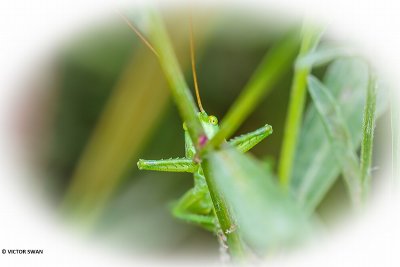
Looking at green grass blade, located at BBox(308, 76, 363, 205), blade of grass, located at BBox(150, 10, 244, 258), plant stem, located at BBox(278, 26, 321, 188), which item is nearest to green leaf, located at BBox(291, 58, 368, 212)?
plant stem, located at BBox(278, 26, 321, 188)

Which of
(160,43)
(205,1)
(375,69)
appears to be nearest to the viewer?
(160,43)

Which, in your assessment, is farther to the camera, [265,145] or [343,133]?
[265,145]

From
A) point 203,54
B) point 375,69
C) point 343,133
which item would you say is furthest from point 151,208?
point 375,69

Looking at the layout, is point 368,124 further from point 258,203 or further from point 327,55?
point 258,203

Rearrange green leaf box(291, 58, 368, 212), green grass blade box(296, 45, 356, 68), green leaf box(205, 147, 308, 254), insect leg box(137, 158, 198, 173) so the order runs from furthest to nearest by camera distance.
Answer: green leaf box(291, 58, 368, 212) < insect leg box(137, 158, 198, 173) < green grass blade box(296, 45, 356, 68) < green leaf box(205, 147, 308, 254)

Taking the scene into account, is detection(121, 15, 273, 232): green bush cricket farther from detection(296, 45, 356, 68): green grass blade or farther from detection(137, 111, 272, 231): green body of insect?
detection(296, 45, 356, 68): green grass blade

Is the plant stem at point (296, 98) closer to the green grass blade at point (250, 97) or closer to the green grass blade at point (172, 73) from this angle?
the green grass blade at point (250, 97)

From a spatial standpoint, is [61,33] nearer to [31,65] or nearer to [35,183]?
[31,65]
